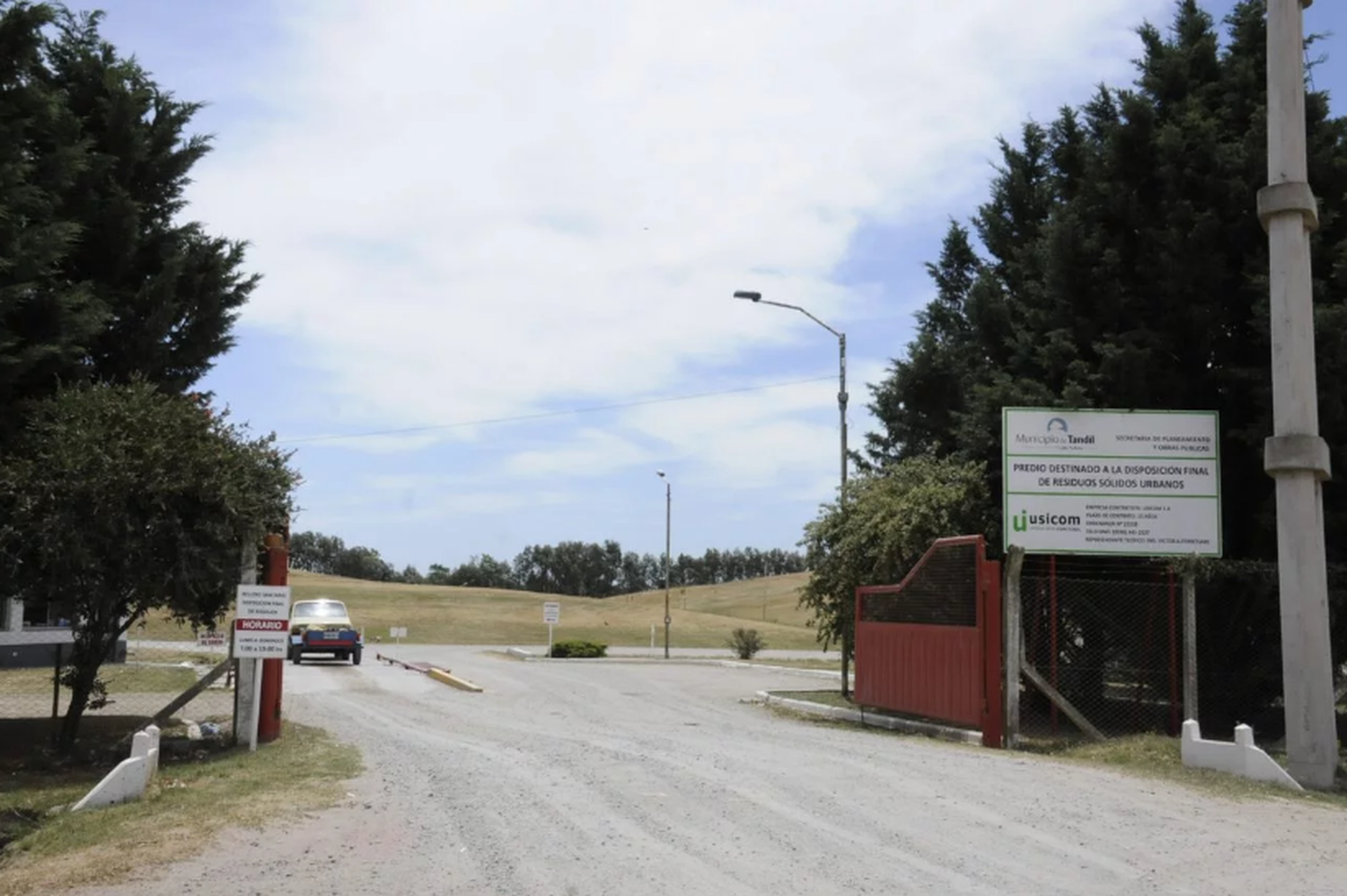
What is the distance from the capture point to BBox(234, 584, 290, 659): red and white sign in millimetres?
12711

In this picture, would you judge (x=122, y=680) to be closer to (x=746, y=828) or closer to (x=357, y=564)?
(x=746, y=828)

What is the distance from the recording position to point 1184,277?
672 inches

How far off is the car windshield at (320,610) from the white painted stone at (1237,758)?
84.3 ft

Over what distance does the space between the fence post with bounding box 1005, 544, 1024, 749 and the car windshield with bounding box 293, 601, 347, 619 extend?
23259mm

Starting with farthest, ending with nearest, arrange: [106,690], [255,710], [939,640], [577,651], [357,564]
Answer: [357,564] < [577,651] < [106,690] < [939,640] < [255,710]

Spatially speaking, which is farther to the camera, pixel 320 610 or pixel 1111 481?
pixel 320 610

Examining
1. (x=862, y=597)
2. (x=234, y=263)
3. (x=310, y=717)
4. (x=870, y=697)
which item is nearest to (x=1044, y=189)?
(x=862, y=597)

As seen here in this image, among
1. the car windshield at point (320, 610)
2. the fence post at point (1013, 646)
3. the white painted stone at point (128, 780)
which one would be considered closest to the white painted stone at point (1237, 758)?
the fence post at point (1013, 646)

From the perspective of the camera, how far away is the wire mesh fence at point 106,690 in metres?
15.1

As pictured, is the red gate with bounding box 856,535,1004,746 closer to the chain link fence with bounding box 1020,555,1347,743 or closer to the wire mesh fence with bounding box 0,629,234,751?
the chain link fence with bounding box 1020,555,1347,743

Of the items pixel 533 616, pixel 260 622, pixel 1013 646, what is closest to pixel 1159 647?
pixel 1013 646

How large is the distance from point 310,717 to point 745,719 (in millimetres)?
6662

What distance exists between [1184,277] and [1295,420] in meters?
4.07

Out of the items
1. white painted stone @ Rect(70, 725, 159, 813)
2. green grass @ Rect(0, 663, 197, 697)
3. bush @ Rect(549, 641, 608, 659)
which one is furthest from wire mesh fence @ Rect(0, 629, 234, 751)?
bush @ Rect(549, 641, 608, 659)
